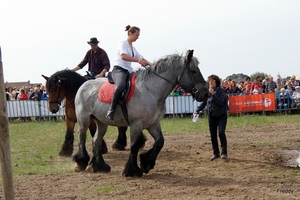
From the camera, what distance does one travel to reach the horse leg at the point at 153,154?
8.61 meters

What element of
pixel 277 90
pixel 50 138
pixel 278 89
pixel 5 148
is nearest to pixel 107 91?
pixel 5 148

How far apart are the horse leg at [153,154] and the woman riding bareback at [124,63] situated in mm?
863

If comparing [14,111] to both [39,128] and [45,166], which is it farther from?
[45,166]

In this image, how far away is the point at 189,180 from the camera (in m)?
8.02

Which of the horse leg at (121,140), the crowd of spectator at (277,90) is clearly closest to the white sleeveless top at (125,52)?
the horse leg at (121,140)

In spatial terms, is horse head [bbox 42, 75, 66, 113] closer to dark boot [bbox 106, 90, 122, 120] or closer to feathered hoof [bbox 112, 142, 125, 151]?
feathered hoof [bbox 112, 142, 125, 151]

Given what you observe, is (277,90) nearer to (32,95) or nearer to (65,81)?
(32,95)

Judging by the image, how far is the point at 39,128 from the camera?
63.0 feet

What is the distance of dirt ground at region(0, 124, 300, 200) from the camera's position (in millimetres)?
6945

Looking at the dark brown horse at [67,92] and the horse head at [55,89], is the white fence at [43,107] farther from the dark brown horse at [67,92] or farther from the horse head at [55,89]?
the horse head at [55,89]

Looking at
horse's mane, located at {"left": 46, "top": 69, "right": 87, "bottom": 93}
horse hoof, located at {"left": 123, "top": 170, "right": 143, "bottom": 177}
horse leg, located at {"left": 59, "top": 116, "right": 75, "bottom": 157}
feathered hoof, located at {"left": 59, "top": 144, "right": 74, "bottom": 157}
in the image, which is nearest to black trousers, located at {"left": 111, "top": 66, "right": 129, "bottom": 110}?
horse hoof, located at {"left": 123, "top": 170, "right": 143, "bottom": 177}

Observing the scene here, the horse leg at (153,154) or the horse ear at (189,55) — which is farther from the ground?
the horse ear at (189,55)

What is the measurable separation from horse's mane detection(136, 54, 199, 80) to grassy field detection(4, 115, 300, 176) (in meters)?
2.67

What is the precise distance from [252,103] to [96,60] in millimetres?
11194
